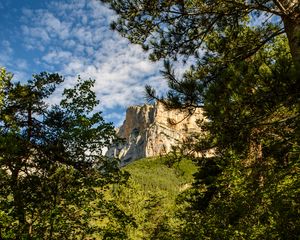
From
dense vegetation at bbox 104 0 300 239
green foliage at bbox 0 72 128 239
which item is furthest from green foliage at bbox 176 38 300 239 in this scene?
green foliage at bbox 0 72 128 239

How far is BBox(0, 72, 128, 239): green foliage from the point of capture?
845cm

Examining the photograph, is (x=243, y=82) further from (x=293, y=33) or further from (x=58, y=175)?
(x=58, y=175)

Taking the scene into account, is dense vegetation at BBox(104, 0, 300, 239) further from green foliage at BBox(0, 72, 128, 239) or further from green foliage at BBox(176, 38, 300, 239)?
green foliage at BBox(0, 72, 128, 239)

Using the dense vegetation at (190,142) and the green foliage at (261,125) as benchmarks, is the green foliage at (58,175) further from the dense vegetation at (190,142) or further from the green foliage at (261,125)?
the green foliage at (261,125)

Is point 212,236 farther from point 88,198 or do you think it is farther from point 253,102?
point 253,102

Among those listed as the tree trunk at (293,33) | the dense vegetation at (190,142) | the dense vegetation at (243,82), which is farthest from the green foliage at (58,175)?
the tree trunk at (293,33)

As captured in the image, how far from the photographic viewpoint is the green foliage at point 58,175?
845 centimetres

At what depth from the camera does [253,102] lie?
539cm

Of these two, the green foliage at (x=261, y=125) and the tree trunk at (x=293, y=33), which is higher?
the tree trunk at (x=293, y=33)

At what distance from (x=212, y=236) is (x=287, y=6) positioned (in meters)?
9.61

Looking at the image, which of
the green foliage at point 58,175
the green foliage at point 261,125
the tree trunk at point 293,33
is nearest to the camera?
the green foliage at point 261,125

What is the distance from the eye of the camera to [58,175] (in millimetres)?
Result: 8812

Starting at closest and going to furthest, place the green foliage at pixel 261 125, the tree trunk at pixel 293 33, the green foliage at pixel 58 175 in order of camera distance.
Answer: the green foliage at pixel 261 125 → the tree trunk at pixel 293 33 → the green foliage at pixel 58 175

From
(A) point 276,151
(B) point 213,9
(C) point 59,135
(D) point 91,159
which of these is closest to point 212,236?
(A) point 276,151
